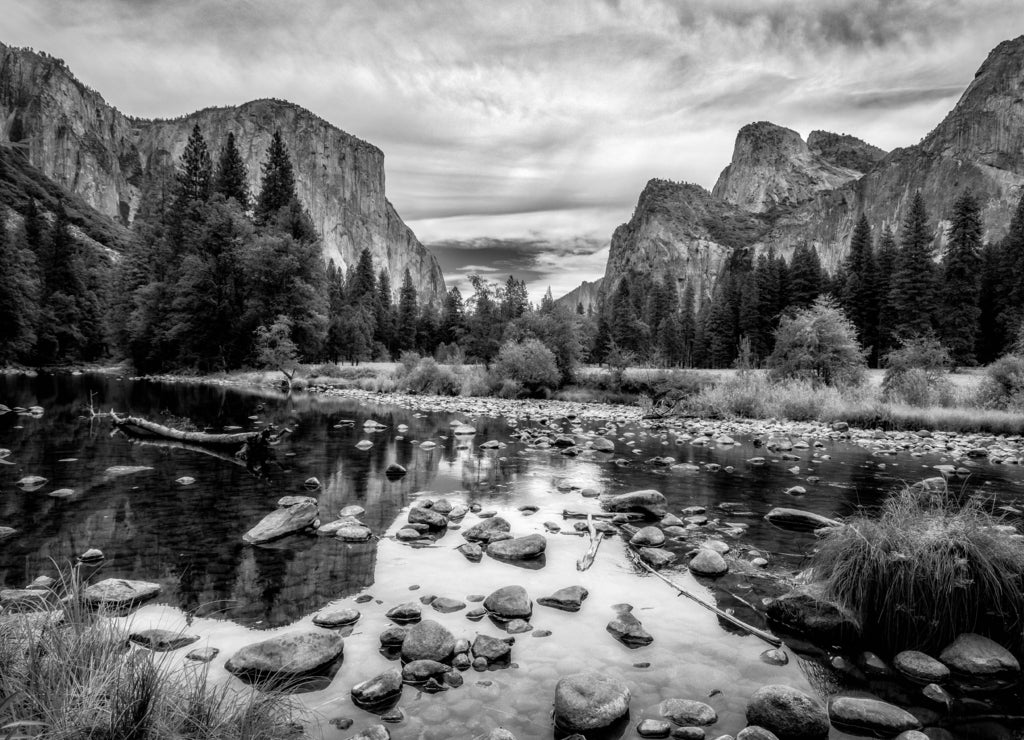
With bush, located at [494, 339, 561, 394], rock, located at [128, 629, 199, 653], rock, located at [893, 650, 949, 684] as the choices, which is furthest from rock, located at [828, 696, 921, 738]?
bush, located at [494, 339, 561, 394]

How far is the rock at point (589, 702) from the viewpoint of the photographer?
3.17m

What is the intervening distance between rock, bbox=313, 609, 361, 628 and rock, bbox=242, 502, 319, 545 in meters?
2.27

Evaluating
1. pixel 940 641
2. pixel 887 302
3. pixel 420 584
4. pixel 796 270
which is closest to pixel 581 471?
pixel 420 584

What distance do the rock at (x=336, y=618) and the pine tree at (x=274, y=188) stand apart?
181 ft

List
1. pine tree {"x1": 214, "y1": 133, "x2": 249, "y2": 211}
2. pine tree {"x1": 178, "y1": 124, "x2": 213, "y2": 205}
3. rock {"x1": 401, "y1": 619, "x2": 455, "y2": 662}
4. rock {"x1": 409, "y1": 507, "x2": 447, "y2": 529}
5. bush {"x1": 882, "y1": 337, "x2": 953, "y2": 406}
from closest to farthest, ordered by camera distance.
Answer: rock {"x1": 401, "y1": 619, "x2": 455, "y2": 662} → rock {"x1": 409, "y1": 507, "x2": 447, "y2": 529} → bush {"x1": 882, "y1": 337, "x2": 953, "y2": 406} → pine tree {"x1": 178, "y1": 124, "x2": 213, "y2": 205} → pine tree {"x1": 214, "y1": 133, "x2": 249, "y2": 211}

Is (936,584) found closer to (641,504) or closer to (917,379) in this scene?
(641,504)

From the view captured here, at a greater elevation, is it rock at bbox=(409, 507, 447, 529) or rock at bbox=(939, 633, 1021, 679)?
rock at bbox=(939, 633, 1021, 679)

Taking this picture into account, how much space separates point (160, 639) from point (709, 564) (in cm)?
504

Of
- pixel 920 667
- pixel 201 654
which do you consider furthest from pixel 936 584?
pixel 201 654

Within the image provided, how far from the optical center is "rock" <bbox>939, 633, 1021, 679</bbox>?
148 inches

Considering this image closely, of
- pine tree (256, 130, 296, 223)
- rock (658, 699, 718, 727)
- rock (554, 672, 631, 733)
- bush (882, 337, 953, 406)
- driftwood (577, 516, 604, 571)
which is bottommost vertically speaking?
driftwood (577, 516, 604, 571)

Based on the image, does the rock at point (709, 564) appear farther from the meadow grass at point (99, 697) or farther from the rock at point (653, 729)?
the meadow grass at point (99, 697)

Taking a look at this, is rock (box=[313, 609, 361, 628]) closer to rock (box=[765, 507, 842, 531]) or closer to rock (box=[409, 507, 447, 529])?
rock (box=[409, 507, 447, 529])

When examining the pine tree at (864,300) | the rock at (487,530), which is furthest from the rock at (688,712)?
the pine tree at (864,300)
